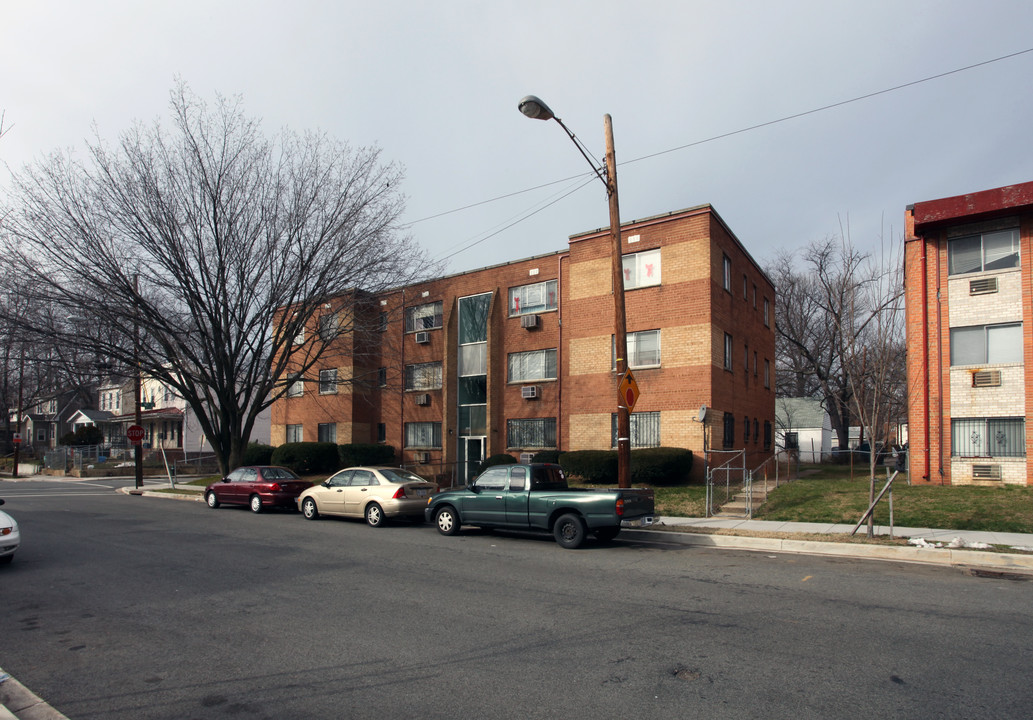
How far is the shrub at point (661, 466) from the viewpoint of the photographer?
2078 centimetres

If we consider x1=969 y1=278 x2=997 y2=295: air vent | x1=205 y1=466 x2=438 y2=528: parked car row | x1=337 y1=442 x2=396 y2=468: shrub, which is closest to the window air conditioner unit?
x1=337 y1=442 x2=396 y2=468: shrub

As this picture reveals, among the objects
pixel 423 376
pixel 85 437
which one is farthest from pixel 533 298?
pixel 85 437

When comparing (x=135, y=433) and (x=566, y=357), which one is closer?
(x=566, y=357)

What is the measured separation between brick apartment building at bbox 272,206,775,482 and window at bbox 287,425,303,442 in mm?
330

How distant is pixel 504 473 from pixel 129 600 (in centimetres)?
717

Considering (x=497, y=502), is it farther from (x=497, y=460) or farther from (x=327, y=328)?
(x=327, y=328)

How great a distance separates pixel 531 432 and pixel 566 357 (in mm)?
3270

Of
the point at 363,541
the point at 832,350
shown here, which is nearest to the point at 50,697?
the point at 363,541

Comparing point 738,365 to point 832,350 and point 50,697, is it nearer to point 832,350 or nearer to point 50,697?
point 832,350

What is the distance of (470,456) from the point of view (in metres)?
28.8

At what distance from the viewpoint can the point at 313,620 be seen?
7.33 metres

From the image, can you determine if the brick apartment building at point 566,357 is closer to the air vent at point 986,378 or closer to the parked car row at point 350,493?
the parked car row at point 350,493

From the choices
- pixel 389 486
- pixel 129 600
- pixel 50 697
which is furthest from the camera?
pixel 389 486

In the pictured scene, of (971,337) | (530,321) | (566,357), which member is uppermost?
(530,321)
